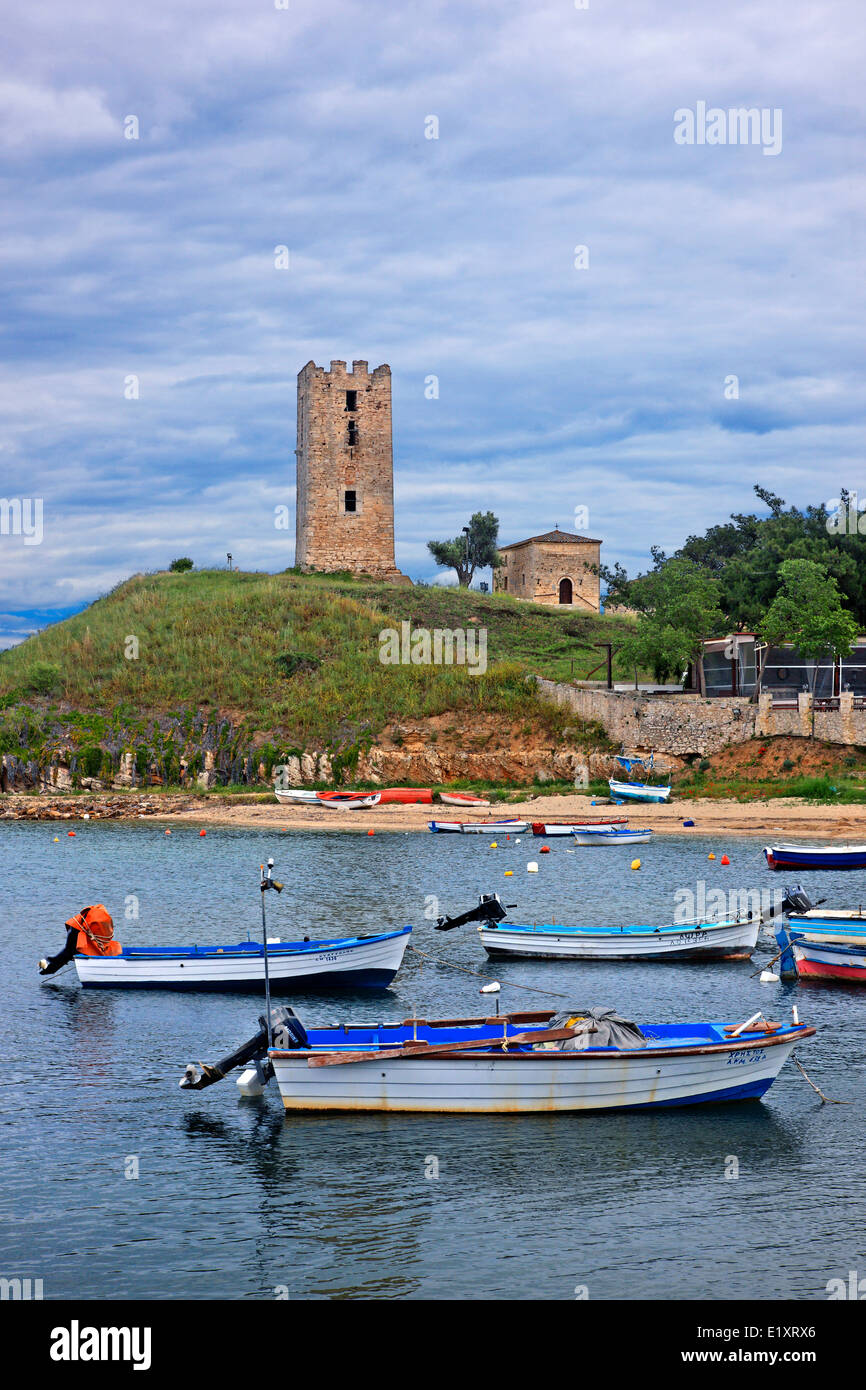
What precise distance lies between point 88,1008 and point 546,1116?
453 inches

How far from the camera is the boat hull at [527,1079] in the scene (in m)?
18.4

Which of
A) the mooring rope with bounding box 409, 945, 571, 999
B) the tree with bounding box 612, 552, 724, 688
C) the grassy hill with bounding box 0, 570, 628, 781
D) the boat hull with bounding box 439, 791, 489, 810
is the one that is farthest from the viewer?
the grassy hill with bounding box 0, 570, 628, 781

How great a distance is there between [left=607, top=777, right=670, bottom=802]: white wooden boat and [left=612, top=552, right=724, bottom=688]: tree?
9.11 meters

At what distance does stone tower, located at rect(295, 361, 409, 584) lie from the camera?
297ft

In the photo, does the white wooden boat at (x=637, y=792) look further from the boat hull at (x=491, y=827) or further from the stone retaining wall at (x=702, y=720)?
the boat hull at (x=491, y=827)

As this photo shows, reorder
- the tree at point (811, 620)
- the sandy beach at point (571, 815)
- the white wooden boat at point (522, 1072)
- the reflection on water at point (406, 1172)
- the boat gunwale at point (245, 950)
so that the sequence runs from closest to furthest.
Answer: the reflection on water at point (406, 1172)
the white wooden boat at point (522, 1072)
the boat gunwale at point (245, 950)
the sandy beach at point (571, 815)
the tree at point (811, 620)

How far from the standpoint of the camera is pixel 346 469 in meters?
90.9

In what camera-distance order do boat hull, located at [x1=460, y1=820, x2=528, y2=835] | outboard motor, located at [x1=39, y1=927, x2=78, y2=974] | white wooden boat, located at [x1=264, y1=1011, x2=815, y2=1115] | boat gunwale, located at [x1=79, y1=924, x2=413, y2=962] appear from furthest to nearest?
boat hull, located at [x1=460, y1=820, x2=528, y2=835] → outboard motor, located at [x1=39, y1=927, x2=78, y2=974] → boat gunwale, located at [x1=79, y1=924, x2=413, y2=962] → white wooden boat, located at [x1=264, y1=1011, x2=815, y2=1115]

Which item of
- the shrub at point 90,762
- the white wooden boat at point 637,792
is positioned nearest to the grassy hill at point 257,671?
the shrub at point 90,762

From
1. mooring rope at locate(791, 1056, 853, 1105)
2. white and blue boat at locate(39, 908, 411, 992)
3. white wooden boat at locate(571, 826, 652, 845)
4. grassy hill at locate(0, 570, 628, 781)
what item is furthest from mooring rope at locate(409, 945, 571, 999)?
grassy hill at locate(0, 570, 628, 781)

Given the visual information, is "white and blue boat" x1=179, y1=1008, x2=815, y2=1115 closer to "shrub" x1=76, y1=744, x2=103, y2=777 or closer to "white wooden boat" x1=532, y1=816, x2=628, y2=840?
"white wooden boat" x1=532, y1=816, x2=628, y2=840

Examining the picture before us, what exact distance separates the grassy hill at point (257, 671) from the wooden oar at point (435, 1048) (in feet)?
152
